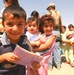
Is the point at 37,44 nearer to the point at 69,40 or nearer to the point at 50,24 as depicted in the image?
the point at 50,24

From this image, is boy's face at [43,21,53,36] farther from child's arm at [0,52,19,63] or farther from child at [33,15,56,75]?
child's arm at [0,52,19,63]

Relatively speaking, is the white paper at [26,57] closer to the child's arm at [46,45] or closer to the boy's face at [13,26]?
the boy's face at [13,26]

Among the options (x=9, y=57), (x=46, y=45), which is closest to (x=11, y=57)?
(x=9, y=57)

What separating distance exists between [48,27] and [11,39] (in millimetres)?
1217

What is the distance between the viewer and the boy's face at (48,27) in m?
3.14

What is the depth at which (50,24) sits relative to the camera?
10.5 feet

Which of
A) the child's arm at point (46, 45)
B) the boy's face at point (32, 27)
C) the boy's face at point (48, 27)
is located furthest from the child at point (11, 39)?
the boy's face at point (32, 27)

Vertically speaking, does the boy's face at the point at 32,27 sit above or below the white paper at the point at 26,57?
above

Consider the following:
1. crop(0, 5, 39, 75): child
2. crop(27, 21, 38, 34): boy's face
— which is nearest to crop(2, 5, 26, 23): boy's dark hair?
crop(0, 5, 39, 75): child

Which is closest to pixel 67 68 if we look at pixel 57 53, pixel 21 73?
pixel 57 53

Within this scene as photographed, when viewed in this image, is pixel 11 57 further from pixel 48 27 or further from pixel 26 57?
pixel 48 27

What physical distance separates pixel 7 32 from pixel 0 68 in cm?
32

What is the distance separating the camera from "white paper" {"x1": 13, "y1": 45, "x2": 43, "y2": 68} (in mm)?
1774

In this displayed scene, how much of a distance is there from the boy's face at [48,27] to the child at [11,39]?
43.5 inches
